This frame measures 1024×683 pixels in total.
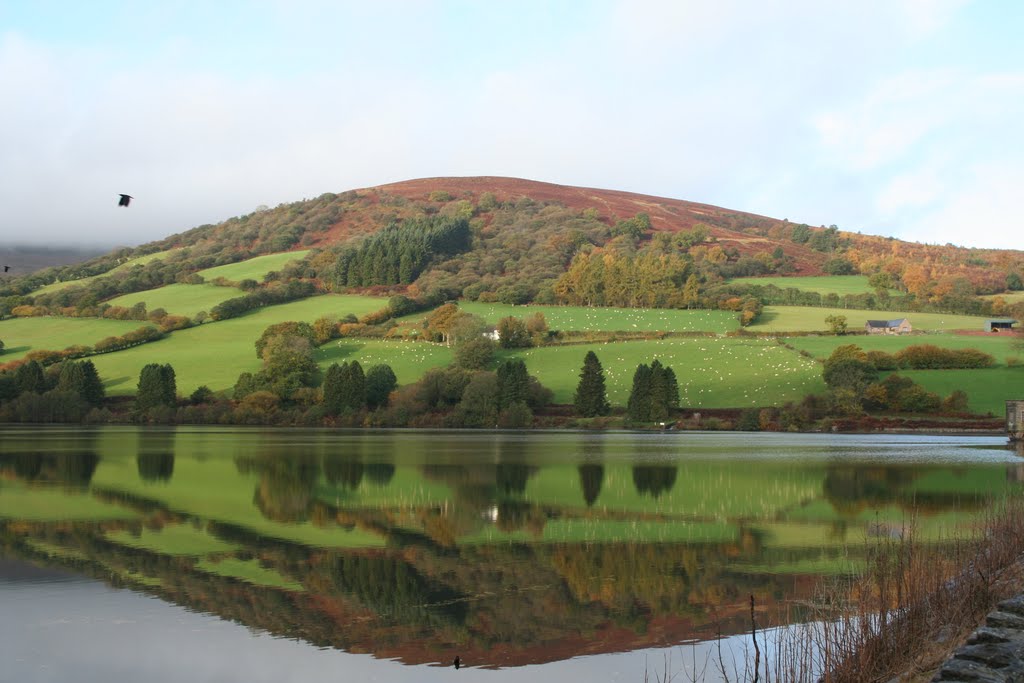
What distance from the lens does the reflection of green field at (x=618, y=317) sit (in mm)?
106250

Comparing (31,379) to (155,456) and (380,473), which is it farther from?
(380,473)

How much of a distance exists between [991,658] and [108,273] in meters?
140

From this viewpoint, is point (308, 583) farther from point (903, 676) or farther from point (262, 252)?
point (262, 252)

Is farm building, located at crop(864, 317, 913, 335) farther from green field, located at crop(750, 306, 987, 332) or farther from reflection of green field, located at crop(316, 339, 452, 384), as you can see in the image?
reflection of green field, located at crop(316, 339, 452, 384)

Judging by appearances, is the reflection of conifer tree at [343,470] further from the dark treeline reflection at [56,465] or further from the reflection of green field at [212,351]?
the reflection of green field at [212,351]

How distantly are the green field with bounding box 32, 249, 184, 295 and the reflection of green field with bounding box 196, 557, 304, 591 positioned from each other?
377ft

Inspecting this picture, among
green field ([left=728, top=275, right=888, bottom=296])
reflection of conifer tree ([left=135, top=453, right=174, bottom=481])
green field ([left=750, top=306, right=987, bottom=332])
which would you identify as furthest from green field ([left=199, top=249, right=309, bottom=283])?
reflection of conifer tree ([left=135, top=453, right=174, bottom=481])

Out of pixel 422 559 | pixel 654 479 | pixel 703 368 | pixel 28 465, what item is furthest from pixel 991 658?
pixel 703 368

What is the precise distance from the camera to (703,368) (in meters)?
89.7

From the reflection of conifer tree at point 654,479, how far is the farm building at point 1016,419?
27752mm

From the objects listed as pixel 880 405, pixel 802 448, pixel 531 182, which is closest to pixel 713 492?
pixel 802 448

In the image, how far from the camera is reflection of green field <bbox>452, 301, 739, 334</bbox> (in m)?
106

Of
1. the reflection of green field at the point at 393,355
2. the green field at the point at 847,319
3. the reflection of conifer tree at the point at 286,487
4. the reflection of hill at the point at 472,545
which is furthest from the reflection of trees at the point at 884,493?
the green field at the point at 847,319

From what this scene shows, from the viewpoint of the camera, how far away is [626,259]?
12925 centimetres
